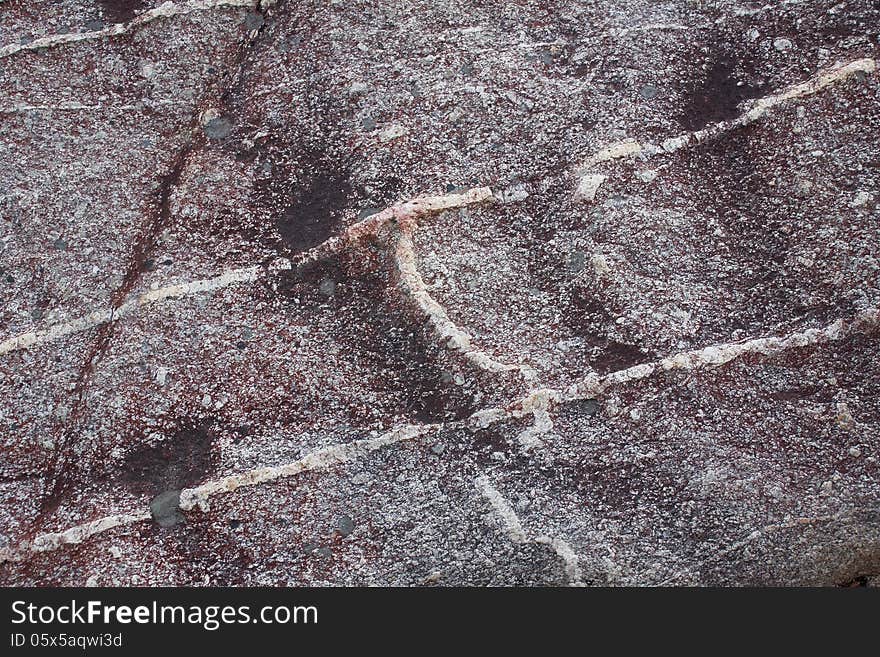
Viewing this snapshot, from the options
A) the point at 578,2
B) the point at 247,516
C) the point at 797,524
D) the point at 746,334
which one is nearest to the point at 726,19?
the point at 578,2

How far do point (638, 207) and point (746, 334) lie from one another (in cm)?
192

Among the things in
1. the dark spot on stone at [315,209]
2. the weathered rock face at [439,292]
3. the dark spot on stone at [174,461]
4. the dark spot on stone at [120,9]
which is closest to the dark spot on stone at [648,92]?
the weathered rock face at [439,292]

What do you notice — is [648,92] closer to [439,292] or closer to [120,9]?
[439,292]

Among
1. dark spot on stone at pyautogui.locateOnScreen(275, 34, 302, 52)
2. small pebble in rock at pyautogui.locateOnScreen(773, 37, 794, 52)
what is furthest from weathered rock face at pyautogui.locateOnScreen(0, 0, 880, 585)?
small pebble in rock at pyautogui.locateOnScreen(773, 37, 794, 52)

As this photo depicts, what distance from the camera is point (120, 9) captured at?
11.7 m

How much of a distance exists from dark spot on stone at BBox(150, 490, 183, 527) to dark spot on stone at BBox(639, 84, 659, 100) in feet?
23.6

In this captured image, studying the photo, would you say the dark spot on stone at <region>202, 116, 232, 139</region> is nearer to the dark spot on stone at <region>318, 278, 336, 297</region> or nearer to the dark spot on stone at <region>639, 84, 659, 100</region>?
the dark spot on stone at <region>318, 278, 336, 297</region>

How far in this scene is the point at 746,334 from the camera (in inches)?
368

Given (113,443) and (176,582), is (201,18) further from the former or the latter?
(176,582)

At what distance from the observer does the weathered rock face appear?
876cm

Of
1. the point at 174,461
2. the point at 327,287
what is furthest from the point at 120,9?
the point at 174,461

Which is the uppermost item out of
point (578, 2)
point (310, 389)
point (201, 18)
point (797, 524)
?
point (201, 18)

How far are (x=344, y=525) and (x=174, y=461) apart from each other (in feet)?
6.44

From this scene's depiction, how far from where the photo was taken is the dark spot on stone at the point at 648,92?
10668mm
